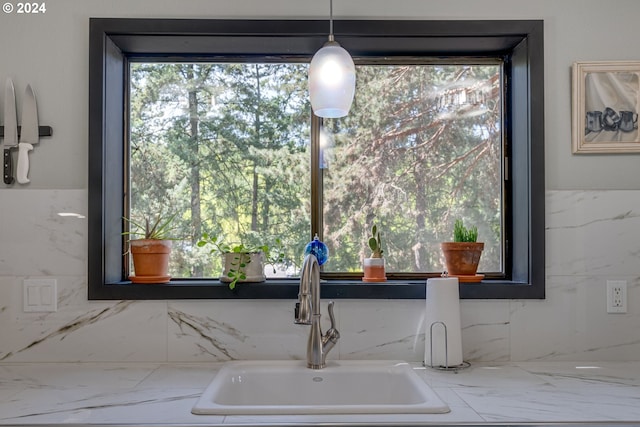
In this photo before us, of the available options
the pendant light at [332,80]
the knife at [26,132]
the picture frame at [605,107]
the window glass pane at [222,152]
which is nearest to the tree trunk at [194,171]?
the window glass pane at [222,152]

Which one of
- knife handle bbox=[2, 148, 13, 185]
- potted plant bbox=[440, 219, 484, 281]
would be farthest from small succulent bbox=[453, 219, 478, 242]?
knife handle bbox=[2, 148, 13, 185]

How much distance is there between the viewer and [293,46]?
1.96 m

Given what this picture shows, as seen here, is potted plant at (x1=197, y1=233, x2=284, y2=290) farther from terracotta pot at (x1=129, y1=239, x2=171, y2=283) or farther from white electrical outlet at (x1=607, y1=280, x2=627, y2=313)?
white electrical outlet at (x1=607, y1=280, x2=627, y2=313)

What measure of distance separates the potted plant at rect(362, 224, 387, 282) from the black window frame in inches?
2.0

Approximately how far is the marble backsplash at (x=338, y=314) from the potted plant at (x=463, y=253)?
0.11 meters

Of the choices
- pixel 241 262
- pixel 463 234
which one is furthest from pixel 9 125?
pixel 463 234

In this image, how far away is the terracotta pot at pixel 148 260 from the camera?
1.89m

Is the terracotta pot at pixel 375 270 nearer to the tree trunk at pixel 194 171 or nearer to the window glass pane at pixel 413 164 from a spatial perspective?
the window glass pane at pixel 413 164

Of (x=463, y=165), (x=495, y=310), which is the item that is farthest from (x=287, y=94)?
(x=495, y=310)

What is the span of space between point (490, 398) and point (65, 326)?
1.29 m

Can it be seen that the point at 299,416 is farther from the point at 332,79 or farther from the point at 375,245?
the point at 332,79

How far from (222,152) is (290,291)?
1.83 ft

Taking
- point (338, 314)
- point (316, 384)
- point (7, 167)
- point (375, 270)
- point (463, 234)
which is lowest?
point (316, 384)

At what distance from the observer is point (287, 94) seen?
2061 mm
